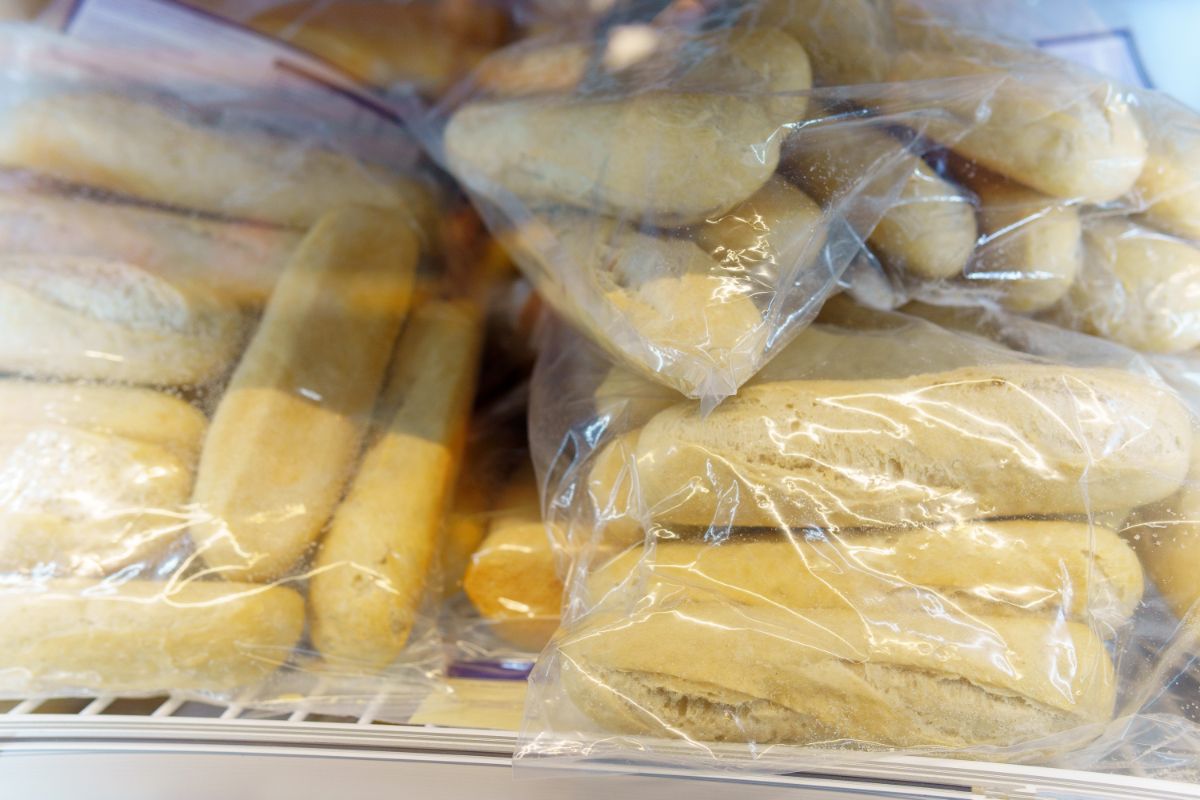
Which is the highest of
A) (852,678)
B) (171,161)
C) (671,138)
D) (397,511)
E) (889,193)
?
(171,161)

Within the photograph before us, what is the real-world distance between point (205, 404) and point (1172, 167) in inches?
36.9

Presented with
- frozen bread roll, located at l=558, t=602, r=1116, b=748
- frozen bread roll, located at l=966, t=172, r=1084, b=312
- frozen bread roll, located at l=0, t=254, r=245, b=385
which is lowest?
frozen bread roll, located at l=558, t=602, r=1116, b=748

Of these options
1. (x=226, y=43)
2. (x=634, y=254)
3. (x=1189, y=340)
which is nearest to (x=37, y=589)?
(x=634, y=254)

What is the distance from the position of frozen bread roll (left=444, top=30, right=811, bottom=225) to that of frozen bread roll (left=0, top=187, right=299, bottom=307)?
0.99 feet

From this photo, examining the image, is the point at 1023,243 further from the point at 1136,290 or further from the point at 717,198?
the point at 717,198

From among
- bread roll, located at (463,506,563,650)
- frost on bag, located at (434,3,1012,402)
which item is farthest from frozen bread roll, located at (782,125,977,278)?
bread roll, located at (463,506,563,650)

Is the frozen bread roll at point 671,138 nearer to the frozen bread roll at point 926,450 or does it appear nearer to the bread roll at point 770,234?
the bread roll at point 770,234

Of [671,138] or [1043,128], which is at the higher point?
[671,138]

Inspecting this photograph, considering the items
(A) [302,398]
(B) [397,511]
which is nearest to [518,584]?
(B) [397,511]

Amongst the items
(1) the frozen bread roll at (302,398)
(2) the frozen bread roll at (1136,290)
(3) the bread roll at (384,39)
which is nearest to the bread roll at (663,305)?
(1) the frozen bread roll at (302,398)

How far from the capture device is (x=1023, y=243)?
0.67 metres

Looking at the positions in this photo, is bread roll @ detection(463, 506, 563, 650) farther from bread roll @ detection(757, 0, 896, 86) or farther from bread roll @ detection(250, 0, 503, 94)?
bread roll @ detection(250, 0, 503, 94)

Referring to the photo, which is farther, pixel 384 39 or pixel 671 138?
pixel 384 39

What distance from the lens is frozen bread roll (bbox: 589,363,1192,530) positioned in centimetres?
54
